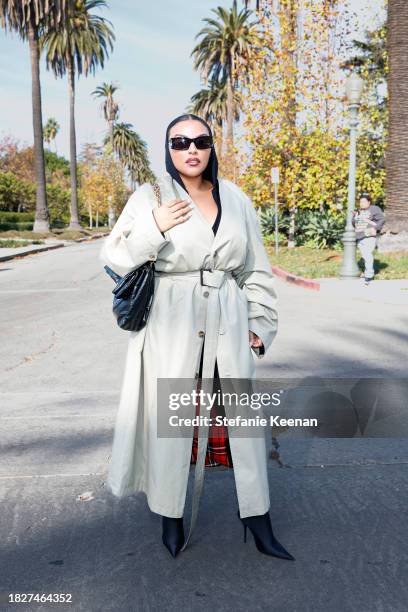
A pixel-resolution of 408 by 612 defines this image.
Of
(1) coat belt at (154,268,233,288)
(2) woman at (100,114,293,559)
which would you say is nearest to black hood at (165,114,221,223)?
(2) woman at (100,114,293,559)

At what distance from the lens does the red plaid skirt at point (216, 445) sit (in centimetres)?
283

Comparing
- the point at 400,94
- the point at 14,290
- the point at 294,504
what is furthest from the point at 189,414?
the point at 400,94

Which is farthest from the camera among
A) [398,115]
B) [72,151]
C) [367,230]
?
[72,151]

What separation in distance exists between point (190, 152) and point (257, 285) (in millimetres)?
666

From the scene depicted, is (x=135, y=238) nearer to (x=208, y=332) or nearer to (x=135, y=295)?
(x=135, y=295)

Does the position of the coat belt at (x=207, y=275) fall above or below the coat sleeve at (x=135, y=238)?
below

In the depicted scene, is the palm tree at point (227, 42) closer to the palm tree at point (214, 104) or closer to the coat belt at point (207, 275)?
the palm tree at point (214, 104)

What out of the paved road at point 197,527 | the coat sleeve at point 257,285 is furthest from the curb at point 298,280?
the coat sleeve at point 257,285

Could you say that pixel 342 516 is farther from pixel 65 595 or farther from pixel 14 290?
pixel 14 290

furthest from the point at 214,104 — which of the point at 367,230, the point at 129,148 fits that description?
the point at 367,230

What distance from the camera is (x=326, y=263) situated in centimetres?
1755

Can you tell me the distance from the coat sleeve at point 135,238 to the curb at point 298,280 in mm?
10041

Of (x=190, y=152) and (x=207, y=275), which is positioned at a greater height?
(x=190, y=152)

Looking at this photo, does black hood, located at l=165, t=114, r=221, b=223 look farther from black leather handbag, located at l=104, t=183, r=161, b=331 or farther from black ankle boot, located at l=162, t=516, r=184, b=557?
black ankle boot, located at l=162, t=516, r=184, b=557
